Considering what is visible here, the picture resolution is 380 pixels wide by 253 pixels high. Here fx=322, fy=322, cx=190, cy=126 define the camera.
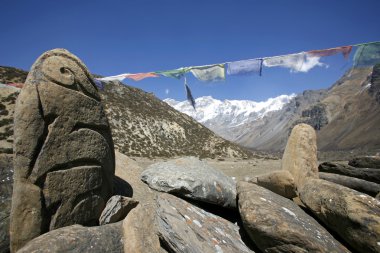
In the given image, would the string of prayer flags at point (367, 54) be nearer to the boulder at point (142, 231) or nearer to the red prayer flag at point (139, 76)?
the red prayer flag at point (139, 76)

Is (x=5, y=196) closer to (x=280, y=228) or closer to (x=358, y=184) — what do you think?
(x=280, y=228)

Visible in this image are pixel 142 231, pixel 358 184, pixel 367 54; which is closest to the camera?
pixel 142 231

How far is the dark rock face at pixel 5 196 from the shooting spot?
21.1ft

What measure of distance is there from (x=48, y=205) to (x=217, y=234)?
11.2 ft

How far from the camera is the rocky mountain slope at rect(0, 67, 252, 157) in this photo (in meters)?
36.5

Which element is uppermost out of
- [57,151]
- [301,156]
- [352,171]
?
[301,156]

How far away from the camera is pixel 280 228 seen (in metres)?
5.77

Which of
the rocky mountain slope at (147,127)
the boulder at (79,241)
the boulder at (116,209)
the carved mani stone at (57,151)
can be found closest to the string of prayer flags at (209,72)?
the carved mani stone at (57,151)

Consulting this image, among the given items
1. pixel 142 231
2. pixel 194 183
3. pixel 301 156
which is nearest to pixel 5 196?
pixel 142 231

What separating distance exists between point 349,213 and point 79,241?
16.0 ft

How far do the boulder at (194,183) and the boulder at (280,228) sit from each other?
96cm

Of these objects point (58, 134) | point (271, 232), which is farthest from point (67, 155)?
point (271, 232)

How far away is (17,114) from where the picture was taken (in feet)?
20.4

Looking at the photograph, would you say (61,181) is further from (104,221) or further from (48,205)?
(104,221)
